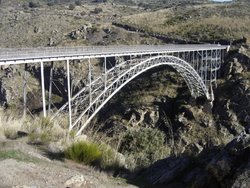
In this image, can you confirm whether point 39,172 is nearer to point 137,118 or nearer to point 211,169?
point 211,169

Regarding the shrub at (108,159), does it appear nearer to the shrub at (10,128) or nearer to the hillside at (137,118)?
the hillside at (137,118)

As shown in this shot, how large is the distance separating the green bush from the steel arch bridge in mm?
11026

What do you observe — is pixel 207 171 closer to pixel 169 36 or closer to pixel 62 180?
pixel 62 180

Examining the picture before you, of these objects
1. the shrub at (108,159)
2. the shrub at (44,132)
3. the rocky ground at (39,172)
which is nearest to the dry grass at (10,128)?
the shrub at (44,132)

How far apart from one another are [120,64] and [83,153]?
22.4m

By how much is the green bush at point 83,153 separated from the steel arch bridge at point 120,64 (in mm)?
11026

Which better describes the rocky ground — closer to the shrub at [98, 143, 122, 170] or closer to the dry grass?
the shrub at [98, 143, 122, 170]

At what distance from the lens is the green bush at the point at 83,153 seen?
28.1 feet

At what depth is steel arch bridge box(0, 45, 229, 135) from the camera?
2373 cm

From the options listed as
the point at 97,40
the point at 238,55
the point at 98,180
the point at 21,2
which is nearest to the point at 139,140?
the point at 98,180

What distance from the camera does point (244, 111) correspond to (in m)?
46.5

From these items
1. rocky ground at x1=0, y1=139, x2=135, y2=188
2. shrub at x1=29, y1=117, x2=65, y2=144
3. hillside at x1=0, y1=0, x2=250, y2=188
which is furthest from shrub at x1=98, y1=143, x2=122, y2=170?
shrub at x1=29, y1=117, x2=65, y2=144

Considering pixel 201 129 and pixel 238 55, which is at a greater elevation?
pixel 238 55

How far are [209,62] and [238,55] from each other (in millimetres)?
4307
